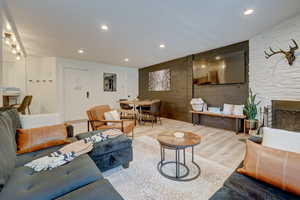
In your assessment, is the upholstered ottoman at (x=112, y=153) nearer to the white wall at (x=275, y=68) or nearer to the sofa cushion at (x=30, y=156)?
the sofa cushion at (x=30, y=156)

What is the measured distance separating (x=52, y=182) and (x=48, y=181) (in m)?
0.05

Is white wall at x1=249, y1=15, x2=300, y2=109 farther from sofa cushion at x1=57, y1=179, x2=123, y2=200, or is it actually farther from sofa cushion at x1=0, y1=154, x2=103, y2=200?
sofa cushion at x1=0, y1=154, x2=103, y2=200

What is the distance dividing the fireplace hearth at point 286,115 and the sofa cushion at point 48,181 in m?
3.60

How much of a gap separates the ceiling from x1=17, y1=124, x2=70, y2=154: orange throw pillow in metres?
1.97

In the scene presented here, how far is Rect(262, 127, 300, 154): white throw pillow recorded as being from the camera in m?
1.04

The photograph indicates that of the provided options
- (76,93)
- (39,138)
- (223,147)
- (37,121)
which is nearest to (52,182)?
(39,138)

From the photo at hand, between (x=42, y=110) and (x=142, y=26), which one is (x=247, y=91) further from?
(x=42, y=110)

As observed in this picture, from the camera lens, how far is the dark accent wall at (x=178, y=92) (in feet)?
16.4

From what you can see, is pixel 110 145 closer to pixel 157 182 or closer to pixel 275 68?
pixel 157 182

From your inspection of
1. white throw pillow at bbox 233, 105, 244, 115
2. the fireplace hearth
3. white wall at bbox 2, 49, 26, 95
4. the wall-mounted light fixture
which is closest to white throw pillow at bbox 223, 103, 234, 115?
white throw pillow at bbox 233, 105, 244, 115

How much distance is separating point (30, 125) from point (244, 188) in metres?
2.63

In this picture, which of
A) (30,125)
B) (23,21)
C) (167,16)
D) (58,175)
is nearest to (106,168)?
(58,175)

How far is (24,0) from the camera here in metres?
1.97

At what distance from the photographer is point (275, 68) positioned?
2.89 m
